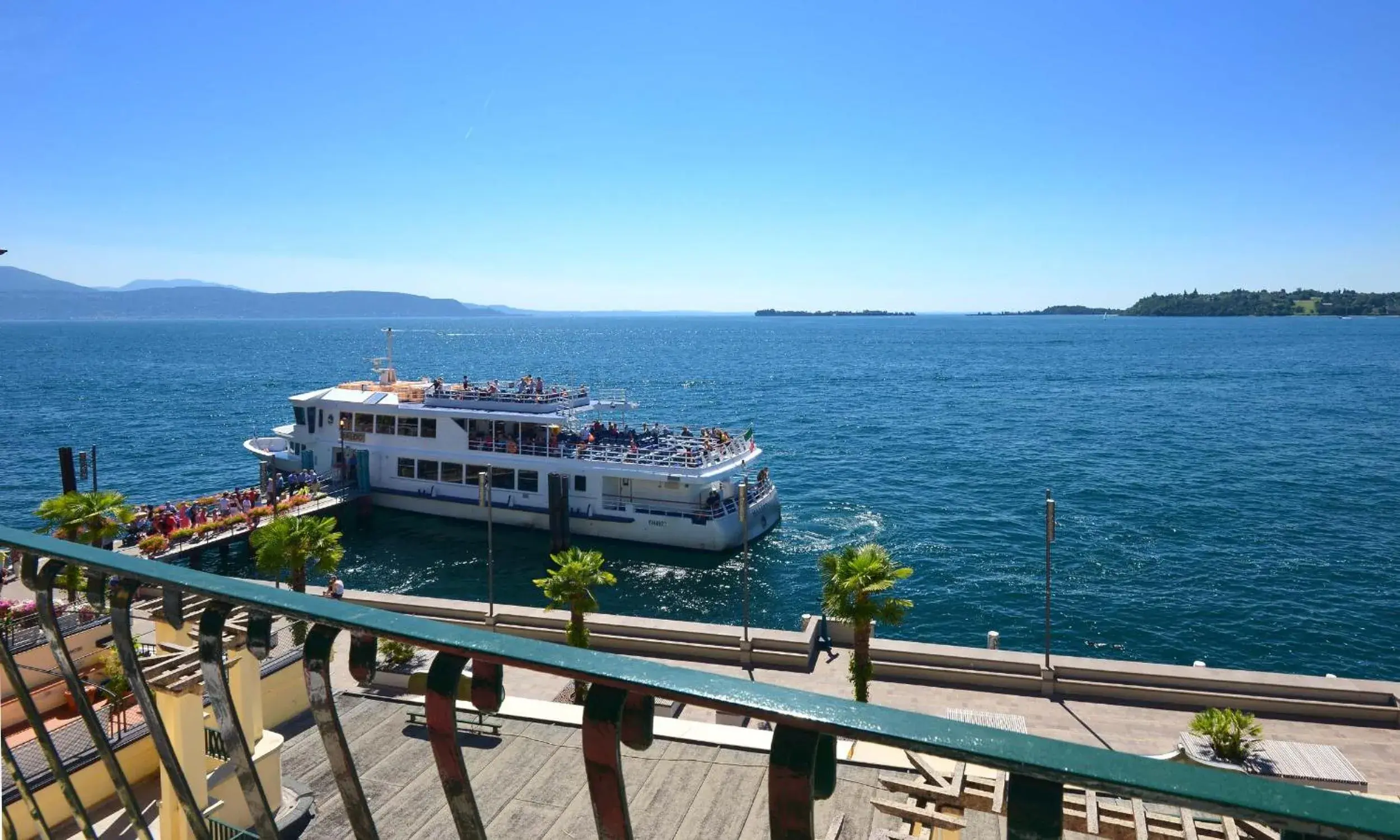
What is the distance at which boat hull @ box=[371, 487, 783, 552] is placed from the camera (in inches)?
1446

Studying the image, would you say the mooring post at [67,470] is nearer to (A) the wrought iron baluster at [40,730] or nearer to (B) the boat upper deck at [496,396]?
(B) the boat upper deck at [496,396]

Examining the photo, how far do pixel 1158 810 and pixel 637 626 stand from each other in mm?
14497

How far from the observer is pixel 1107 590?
3272 cm

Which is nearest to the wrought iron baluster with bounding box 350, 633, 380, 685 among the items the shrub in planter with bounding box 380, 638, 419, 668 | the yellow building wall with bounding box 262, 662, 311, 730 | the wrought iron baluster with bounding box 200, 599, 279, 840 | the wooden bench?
the wrought iron baluster with bounding box 200, 599, 279, 840

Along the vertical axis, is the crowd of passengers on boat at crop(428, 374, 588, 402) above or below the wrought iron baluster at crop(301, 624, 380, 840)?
below

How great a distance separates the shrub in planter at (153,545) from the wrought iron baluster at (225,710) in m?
34.8

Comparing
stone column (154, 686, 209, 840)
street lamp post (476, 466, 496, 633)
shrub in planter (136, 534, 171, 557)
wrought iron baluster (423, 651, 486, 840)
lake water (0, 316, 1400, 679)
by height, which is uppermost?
wrought iron baluster (423, 651, 486, 840)

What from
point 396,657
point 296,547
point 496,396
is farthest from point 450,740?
point 496,396

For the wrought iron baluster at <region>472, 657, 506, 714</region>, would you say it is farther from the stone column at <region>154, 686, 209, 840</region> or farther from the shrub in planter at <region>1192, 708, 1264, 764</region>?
the shrub in planter at <region>1192, 708, 1264, 764</region>

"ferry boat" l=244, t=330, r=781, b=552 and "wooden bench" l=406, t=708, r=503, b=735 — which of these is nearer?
"wooden bench" l=406, t=708, r=503, b=735

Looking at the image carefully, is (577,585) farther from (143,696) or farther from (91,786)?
(143,696)

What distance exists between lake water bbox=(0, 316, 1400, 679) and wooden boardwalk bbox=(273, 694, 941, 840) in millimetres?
17384

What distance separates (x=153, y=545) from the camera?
3278 cm

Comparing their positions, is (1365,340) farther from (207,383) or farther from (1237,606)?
(207,383)
